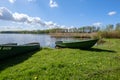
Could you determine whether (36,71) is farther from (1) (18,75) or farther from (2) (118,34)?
(2) (118,34)

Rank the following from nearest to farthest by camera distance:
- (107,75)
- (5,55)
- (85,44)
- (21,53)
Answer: (107,75) → (5,55) → (21,53) → (85,44)

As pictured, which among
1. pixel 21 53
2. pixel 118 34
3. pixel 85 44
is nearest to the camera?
pixel 21 53

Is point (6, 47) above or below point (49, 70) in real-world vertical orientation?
above

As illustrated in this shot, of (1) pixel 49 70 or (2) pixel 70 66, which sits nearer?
(1) pixel 49 70

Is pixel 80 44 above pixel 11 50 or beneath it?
beneath

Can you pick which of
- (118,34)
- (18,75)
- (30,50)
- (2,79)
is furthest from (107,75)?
(118,34)

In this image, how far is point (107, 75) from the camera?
15.6 feet

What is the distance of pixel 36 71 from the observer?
16.3 ft

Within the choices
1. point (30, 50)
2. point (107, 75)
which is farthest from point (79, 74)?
point (30, 50)

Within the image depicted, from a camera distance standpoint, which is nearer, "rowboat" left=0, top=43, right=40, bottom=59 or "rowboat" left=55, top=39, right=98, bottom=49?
"rowboat" left=0, top=43, right=40, bottom=59

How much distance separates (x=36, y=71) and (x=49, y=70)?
451mm

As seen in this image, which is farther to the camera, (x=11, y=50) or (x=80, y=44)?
(x=80, y=44)

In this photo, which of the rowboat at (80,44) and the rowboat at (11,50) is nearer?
the rowboat at (11,50)

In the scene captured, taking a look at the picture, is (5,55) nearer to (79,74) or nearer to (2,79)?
(2,79)
